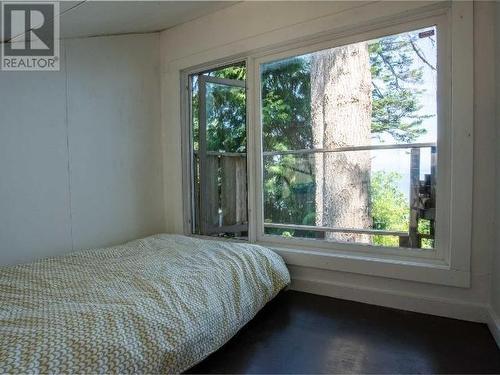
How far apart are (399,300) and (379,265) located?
245 mm

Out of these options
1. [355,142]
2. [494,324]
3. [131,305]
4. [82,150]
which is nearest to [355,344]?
[494,324]

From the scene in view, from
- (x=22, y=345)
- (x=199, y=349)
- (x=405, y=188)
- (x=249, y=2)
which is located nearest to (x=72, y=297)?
(x=22, y=345)

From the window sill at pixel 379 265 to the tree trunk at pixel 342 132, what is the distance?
19 cm

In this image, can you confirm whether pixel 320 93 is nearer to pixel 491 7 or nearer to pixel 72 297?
pixel 491 7

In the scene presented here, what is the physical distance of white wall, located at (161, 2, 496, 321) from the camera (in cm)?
173

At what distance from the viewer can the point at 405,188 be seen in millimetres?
2037

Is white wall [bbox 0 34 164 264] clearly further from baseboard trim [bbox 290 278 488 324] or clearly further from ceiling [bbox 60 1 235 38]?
baseboard trim [bbox 290 278 488 324]

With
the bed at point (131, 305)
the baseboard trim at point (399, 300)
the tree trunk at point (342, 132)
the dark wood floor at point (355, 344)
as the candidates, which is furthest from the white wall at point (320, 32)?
the bed at point (131, 305)

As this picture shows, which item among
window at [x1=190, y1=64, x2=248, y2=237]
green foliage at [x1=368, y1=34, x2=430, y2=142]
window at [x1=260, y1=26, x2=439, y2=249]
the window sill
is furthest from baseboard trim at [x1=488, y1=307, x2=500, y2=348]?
window at [x1=190, y1=64, x2=248, y2=237]

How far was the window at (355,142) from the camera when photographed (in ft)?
6.51

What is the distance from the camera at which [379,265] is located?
201 cm

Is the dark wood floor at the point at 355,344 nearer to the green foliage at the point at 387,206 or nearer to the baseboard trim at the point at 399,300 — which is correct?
the baseboard trim at the point at 399,300

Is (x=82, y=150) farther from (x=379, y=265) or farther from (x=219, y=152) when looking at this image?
(x=379, y=265)

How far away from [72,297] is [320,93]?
80.8 inches
